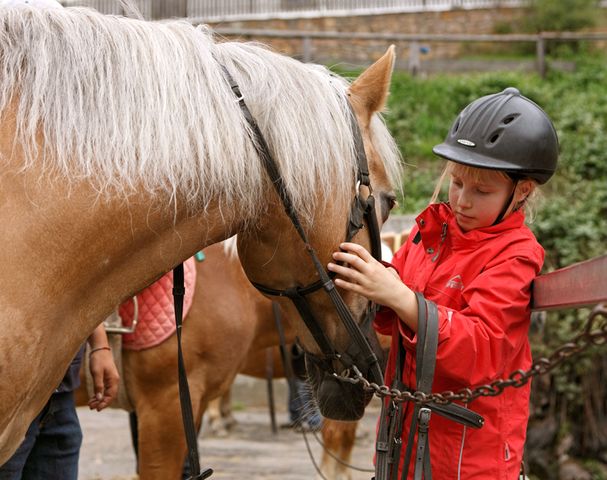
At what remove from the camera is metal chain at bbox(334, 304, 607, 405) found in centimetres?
157

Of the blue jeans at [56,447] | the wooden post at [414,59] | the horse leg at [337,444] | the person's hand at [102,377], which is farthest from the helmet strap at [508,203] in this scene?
the wooden post at [414,59]

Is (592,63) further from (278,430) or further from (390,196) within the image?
(390,196)

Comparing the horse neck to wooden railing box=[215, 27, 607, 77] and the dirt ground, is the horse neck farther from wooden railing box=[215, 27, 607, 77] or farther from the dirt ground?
wooden railing box=[215, 27, 607, 77]

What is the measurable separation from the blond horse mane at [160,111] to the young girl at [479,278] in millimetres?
309

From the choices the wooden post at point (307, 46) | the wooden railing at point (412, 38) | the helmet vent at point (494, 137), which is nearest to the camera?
the helmet vent at point (494, 137)

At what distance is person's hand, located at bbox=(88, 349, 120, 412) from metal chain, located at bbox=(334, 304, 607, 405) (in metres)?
0.96

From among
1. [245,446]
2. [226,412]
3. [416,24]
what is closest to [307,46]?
[416,24]

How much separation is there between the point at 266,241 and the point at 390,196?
40 centimetres

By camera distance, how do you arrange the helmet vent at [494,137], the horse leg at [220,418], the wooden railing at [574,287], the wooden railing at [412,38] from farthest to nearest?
the wooden railing at [412,38], the horse leg at [220,418], the helmet vent at [494,137], the wooden railing at [574,287]

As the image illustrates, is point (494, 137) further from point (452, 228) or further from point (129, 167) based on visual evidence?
point (129, 167)

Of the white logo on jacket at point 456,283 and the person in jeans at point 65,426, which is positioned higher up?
the white logo on jacket at point 456,283

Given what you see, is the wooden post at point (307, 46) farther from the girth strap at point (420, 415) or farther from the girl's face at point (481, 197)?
the girth strap at point (420, 415)

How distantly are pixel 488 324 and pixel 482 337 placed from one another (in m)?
0.04

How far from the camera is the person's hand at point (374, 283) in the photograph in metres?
2.02
